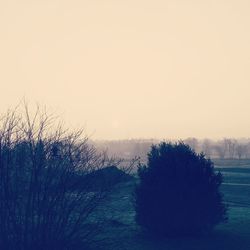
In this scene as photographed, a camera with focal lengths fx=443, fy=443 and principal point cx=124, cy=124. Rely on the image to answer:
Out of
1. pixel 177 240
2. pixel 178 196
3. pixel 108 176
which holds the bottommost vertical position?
pixel 177 240

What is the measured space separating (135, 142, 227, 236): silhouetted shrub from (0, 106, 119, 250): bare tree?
693 centimetres

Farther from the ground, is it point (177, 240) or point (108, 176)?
point (108, 176)

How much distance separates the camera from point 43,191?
7840 millimetres

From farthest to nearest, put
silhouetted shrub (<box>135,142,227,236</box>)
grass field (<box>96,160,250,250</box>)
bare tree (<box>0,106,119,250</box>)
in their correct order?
silhouetted shrub (<box>135,142,227,236</box>) → grass field (<box>96,160,250,250</box>) → bare tree (<box>0,106,119,250</box>)

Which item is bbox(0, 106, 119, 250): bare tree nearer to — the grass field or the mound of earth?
the mound of earth

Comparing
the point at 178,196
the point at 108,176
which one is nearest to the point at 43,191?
the point at 108,176

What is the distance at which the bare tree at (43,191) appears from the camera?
762cm

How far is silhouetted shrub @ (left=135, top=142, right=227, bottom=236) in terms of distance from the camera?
1505cm

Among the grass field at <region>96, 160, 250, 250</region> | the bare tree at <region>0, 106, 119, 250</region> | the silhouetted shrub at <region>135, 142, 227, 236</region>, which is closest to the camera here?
the bare tree at <region>0, 106, 119, 250</region>

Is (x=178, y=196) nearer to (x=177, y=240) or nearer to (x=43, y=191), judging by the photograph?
(x=177, y=240)

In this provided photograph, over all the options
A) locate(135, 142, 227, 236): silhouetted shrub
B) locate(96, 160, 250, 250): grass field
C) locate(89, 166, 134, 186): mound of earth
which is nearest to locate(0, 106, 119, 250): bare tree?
locate(89, 166, 134, 186): mound of earth

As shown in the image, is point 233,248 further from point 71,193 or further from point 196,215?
point 71,193

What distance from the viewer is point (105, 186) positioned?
27.6 ft

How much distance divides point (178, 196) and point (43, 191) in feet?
26.3
